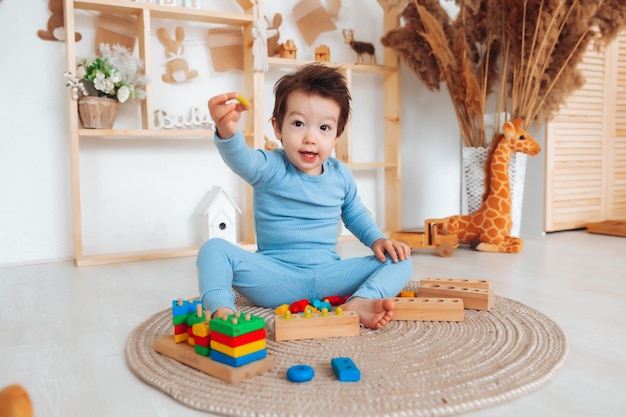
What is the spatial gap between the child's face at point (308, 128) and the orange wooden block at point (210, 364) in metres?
0.45

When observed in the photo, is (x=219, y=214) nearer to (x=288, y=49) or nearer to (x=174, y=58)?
(x=174, y=58)

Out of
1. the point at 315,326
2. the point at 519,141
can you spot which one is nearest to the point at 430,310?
the point at 315,326

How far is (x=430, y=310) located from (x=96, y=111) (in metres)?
1.18

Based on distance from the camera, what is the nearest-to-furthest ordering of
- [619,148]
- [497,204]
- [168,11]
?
[168,11] → [497,204] → [619,148]

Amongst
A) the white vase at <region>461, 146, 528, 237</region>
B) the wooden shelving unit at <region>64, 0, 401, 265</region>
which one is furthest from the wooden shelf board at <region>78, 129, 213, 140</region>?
the white vase at <region>461, 146, 528, 237</region>

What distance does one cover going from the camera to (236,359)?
0.74 meters

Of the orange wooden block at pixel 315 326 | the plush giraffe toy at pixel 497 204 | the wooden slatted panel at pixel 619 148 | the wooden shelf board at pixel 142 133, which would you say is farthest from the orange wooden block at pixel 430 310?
the wooden slatted panel at pixel 619 148

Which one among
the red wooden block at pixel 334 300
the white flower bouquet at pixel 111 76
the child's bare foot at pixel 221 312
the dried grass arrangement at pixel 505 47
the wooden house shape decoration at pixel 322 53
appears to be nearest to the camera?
the child's bare foot at pixel 221 312

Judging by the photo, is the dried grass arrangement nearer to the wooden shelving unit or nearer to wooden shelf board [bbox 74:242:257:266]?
the wooden shelving unit

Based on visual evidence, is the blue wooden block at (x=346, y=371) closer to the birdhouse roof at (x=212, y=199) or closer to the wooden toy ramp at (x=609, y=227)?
the birdhouse roof at (x=212, y=199)

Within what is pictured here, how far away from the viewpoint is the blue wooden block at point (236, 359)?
747 millimetres

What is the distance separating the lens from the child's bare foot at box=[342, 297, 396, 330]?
942mm

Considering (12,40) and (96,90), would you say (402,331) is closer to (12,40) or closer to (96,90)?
(96,90)

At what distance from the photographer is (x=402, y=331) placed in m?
0.95
